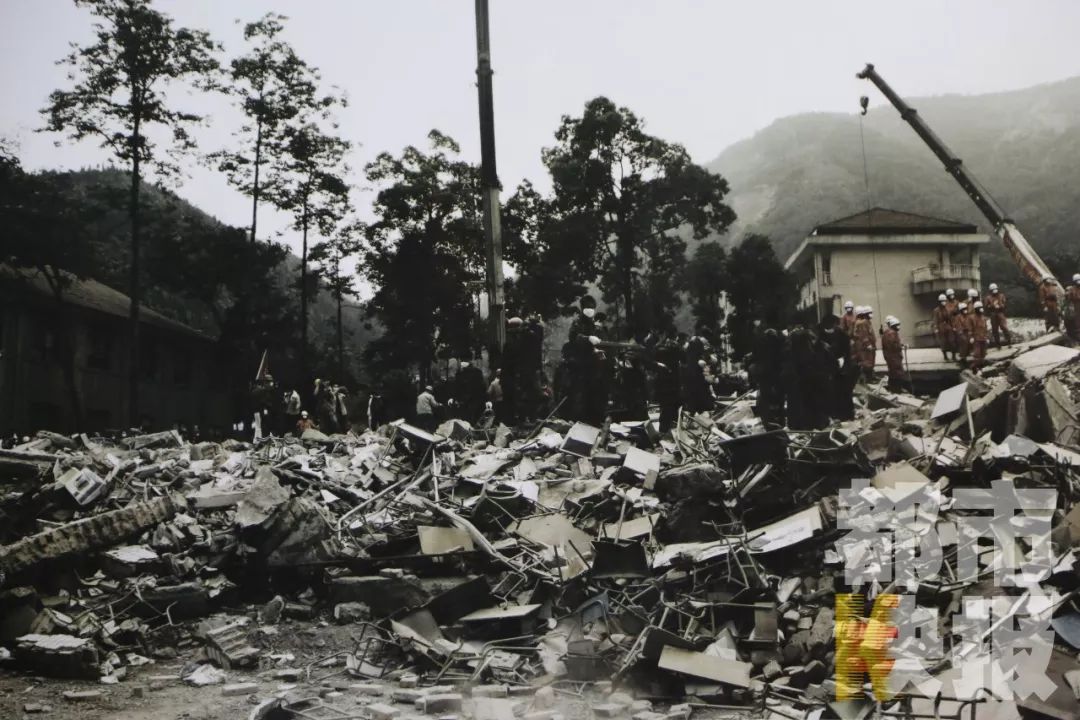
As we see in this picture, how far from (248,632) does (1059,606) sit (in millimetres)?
6232

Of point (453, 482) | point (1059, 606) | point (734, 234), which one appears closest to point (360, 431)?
point (453, 482)

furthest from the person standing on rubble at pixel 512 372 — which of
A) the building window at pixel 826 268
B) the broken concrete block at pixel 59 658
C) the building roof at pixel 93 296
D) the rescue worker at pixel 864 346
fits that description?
the building window at pixel 826 268

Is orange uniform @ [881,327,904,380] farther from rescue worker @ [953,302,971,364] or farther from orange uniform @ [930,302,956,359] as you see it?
orange uniform @ [930,302,956,359]

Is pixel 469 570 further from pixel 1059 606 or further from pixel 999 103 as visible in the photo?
pixel 999 103

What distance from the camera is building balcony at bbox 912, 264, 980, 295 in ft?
101

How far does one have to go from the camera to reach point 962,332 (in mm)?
15656

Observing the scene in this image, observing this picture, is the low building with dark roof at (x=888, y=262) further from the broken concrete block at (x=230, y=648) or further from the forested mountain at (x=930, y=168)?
the broken concrete block at (x=230, y=648)

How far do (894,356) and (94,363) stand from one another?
25.3 meters

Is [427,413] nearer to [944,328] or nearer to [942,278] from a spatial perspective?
[944,328]

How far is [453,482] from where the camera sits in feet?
29.5

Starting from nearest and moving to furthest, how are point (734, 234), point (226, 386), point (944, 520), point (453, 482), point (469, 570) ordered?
point (944, 520), point (469, 570), point (453, 482), point (226, 386), point (734, 234)

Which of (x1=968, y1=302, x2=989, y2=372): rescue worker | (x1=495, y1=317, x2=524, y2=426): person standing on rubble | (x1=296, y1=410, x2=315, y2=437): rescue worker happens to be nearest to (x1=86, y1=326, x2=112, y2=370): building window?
(x1=296, y1=410, x2=315, y2=437): rescue worker

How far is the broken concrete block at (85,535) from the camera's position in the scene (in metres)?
6.63

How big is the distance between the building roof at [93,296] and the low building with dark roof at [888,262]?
27.0m
